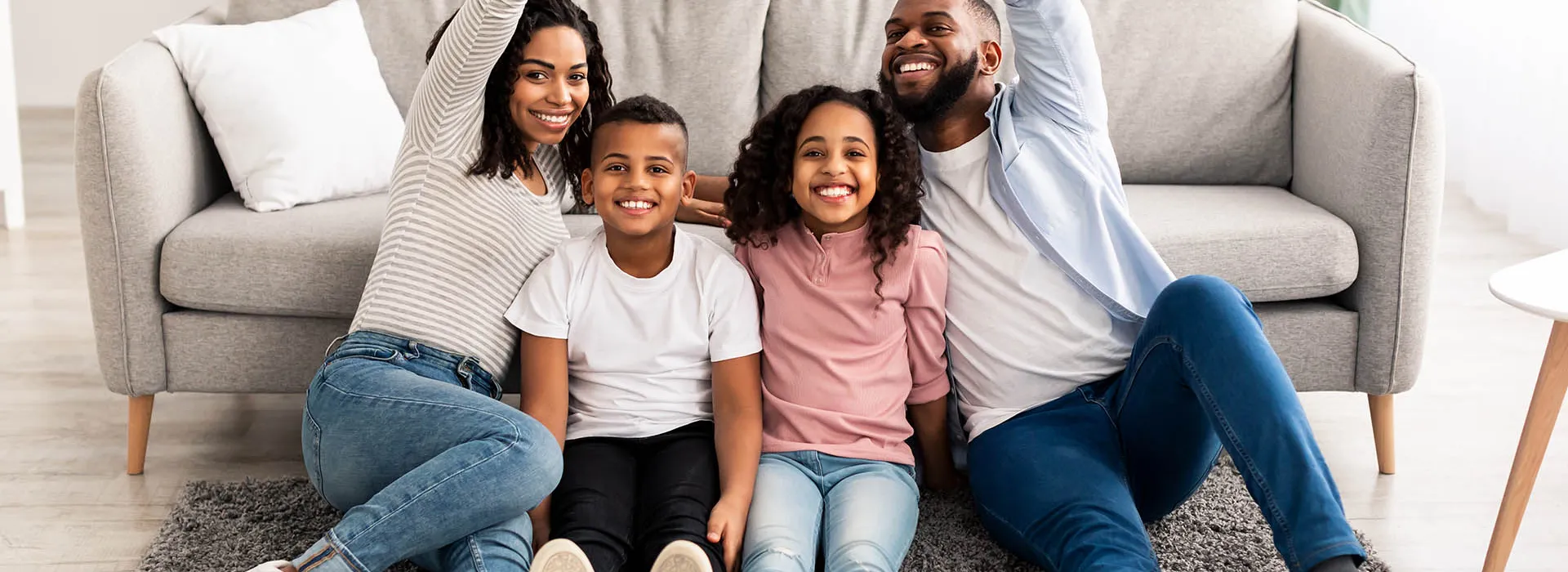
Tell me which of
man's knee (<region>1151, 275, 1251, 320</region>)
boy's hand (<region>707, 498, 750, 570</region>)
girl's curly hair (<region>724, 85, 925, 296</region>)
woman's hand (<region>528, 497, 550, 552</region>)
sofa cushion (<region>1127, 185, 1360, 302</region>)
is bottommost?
woman's hand (<region>528, 497, 550, 552</region>)

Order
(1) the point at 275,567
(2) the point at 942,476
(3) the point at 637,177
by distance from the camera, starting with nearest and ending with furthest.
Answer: (1) the point at 275,567
(3) the point at 637,177
(2) the point at 942,476

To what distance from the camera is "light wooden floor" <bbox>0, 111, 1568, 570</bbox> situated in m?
1.88

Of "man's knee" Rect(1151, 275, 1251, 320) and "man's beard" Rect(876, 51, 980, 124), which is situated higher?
"man's beard" Rect(876, 51, 980, 124)

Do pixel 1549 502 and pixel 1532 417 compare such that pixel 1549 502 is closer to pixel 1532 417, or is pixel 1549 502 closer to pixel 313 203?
pixel 1532 417

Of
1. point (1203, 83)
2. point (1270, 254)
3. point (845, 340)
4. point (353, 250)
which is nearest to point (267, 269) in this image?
point (353, 250)

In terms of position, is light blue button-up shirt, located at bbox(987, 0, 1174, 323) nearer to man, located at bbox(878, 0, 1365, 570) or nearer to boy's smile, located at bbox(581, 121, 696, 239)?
man, located at bbox(878, 0, 1365, 570)

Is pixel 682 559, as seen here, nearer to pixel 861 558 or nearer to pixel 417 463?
pixel 861 558

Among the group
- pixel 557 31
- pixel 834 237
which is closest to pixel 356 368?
pixel 557 31

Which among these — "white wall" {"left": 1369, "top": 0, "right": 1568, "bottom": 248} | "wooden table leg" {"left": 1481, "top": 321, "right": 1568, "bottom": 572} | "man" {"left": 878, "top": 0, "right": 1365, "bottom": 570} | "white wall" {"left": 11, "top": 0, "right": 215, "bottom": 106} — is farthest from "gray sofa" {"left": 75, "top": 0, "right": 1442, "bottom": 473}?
"white wall" {"left": 11, "top": 0, "right": 215, "bottom": 106}

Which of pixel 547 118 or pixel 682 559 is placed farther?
pixel 547 118

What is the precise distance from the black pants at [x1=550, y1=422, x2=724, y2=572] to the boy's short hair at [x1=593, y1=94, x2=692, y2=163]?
0.39m

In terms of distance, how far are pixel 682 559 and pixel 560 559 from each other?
0.46ft

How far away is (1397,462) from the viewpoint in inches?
85.1

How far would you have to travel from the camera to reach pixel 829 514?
1646 millimetres
